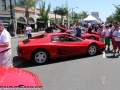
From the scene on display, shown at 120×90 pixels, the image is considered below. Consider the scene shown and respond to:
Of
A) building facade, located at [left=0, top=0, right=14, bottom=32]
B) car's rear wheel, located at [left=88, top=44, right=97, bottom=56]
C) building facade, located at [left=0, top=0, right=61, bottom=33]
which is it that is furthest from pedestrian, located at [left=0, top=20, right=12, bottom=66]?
building facade, located at [left=0, top=0, right=14, bottom=32]

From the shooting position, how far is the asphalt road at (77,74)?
5317 mm

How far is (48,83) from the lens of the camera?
18.3ft

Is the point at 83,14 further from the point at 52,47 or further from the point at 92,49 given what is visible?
the point at 52,47

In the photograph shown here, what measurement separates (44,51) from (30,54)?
60 cm

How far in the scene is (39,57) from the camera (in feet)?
26.8

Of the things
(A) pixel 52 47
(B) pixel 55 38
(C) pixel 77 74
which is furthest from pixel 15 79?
(B) pixel 55 38

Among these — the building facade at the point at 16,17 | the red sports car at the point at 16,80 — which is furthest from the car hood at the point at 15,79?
the building facade at the point at 16,17

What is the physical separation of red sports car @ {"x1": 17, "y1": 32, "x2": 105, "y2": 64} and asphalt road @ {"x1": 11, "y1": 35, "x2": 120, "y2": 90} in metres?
0.35

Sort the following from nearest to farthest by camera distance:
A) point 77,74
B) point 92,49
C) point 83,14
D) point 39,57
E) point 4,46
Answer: point 4,46, point 77,74, point 39,57, point 92,49, point 83,14

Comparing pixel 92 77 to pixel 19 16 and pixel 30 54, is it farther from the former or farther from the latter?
pixel 19 16

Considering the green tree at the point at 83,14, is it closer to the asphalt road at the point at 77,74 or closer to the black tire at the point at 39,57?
the black tire at the point at 39,57

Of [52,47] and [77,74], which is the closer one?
[77,74]

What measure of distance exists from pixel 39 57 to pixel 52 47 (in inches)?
26.9

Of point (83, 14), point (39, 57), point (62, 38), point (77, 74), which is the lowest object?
point (77, 74)
